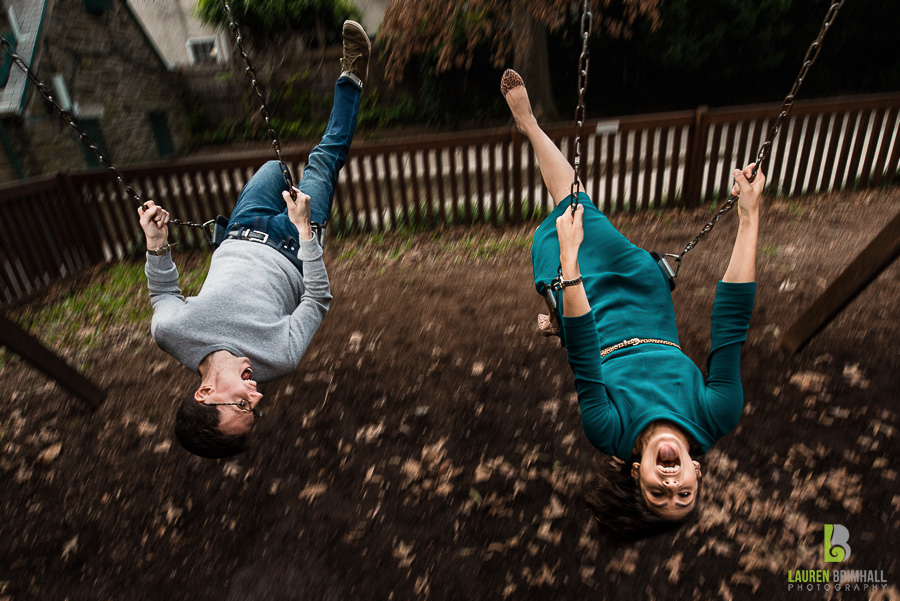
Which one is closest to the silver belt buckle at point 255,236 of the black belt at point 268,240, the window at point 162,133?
the black belt at point 268,240

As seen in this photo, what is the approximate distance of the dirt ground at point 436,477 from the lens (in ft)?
7.97

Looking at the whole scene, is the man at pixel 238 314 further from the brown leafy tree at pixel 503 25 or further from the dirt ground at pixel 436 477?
the brown leafy tree at pixel 503 25

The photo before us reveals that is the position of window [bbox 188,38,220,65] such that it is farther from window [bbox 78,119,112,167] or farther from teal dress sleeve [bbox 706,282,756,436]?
teal dress sleeve [bbox 706,282,756,436]

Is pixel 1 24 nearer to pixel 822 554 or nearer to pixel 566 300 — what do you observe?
pixel 566 300

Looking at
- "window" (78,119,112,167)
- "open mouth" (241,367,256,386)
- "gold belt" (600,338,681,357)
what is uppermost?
"gold belt" (600,338,681,357)

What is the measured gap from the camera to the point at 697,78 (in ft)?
41.3

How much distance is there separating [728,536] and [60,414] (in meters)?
4.04

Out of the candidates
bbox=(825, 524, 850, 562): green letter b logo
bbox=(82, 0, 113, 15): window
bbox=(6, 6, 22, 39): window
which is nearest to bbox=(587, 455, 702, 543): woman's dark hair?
bbox=(825, 524, 850, 562): green letter b logo

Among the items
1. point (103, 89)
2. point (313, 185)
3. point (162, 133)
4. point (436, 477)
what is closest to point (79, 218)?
point (313, 185)

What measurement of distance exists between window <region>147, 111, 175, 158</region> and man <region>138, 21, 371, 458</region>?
1270cm

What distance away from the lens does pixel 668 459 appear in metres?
1.78

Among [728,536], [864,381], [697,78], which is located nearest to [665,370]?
[728,536]

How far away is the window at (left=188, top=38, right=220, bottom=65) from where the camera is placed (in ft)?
56.5

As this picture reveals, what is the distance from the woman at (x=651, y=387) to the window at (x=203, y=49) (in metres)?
18.8
